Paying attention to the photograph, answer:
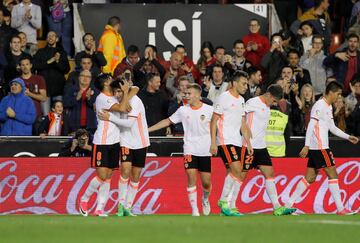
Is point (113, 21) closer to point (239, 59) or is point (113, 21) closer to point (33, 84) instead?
point (33, 84)

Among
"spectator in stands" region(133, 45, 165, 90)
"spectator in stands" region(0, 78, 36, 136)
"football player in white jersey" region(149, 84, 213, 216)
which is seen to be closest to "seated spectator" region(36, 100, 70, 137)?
"spectator in stands" region(0, 78, 36, 136)

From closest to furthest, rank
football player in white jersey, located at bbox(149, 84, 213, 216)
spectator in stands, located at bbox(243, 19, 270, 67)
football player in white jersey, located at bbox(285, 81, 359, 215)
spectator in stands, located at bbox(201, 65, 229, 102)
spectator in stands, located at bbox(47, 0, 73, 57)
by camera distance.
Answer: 1. football player in white jersey, located at bbox(149, 84, 213, 216)
2. football player in white jersey, located at bbox(285, 81, 359, 215)
3. spectator in stands, located at bbox(201, 65, 229, 102)
4. spectator in stands, located at bbox(243, 19, 270, 67)
5. spectator in stands, located at bbox(47, 0, 73, 57)

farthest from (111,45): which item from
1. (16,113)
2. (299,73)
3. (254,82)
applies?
(299,73)

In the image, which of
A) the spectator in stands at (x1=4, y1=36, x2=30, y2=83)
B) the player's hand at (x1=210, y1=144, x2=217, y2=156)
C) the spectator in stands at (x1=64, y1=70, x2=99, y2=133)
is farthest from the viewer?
the spectator in stands at (x1=4, y1=36, x2=30, y2=83)

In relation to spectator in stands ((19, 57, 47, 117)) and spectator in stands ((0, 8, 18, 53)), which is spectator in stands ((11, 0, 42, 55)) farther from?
spectator in stands ((19, 57, 47, 117))

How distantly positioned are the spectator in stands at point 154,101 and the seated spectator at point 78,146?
143cm

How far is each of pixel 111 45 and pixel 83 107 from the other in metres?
2.49

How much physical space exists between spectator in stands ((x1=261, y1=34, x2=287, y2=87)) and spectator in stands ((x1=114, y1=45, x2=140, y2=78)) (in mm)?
2556

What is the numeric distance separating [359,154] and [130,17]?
640 cm

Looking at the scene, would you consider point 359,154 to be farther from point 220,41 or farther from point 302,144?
point 220,41

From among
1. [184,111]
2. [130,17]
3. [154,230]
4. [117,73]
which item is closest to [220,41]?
[130,17]

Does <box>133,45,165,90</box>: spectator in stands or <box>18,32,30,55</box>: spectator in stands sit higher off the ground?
<box>18,32,30,55</box>: spectator in stands

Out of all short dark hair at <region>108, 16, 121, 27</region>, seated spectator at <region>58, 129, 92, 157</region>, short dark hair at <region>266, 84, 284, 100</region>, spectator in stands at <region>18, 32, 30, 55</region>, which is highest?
short dark hair at <region>108, 16, 121, 27</region>

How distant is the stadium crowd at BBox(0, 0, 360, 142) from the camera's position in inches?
842
